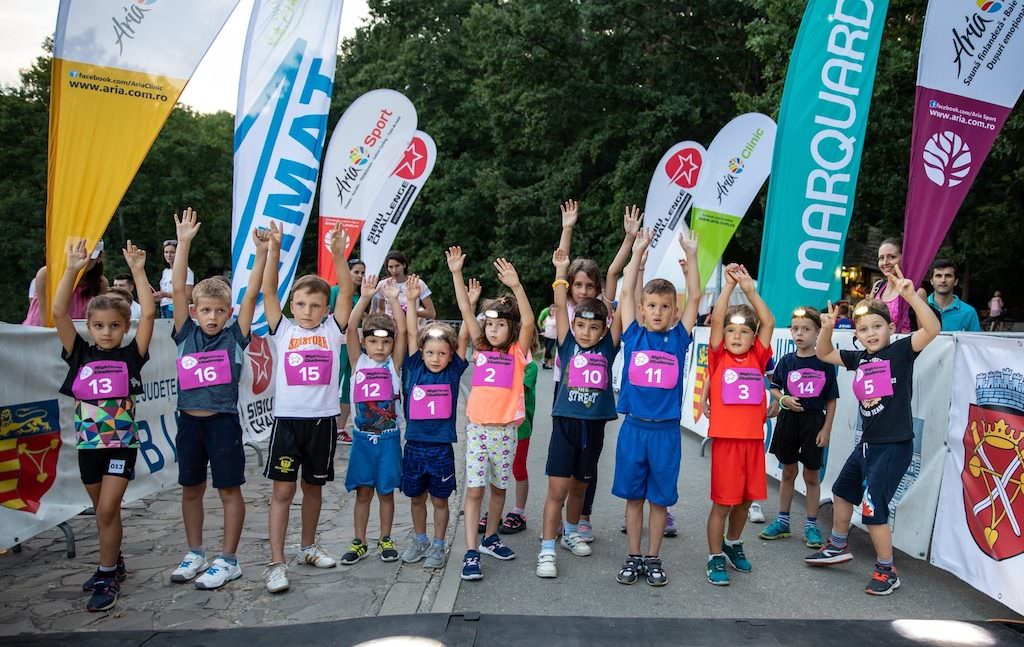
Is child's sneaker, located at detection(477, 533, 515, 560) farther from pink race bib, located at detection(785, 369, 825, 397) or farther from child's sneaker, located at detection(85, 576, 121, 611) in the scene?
pink race bib, located at detection(785, 369, 825, 397)

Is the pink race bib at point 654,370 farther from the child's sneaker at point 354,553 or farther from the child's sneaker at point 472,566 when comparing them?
the child's sneaker at point 354,553

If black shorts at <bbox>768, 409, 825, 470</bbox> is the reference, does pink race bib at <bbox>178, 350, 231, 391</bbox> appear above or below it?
above

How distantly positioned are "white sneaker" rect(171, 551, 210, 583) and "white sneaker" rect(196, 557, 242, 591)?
98mm

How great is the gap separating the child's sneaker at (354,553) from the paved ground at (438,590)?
78 millimetres

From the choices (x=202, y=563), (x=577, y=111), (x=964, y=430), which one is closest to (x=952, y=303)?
(x=964, y=430)

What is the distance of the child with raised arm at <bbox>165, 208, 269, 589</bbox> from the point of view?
4652 millimetres

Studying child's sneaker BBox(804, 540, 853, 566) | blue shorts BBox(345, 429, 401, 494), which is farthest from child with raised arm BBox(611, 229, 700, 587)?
blue shorts BBox(345, 429, 401, 494)

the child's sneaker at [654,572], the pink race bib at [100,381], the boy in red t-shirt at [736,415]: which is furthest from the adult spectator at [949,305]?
the pink race bib at [100,381]

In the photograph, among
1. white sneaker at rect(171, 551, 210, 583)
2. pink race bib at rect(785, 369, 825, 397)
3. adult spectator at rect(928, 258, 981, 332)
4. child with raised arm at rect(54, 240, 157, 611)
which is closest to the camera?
child with raised arm at rect(54, 240, 157, 611)

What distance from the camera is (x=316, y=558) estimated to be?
4969mm

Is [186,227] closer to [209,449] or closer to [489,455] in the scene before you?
[209,449]

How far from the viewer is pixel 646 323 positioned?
4992mm

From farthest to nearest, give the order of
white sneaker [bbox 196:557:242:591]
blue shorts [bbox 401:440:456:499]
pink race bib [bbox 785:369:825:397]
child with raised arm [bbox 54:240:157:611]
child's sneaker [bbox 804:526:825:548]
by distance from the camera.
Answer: pink race bib [bbox 785:369:825:397] < child's sneaker [bbox 804:526:825:548] < blue shorts [bbox 401:440:456:499] < white sneaker [bbox 196:557:242:591] < child with raised arm [bbox 54:240:157:611]

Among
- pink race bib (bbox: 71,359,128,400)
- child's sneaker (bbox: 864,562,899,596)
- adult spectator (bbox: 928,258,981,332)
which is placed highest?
adult spectator (bbox: 928,258,981,332)
